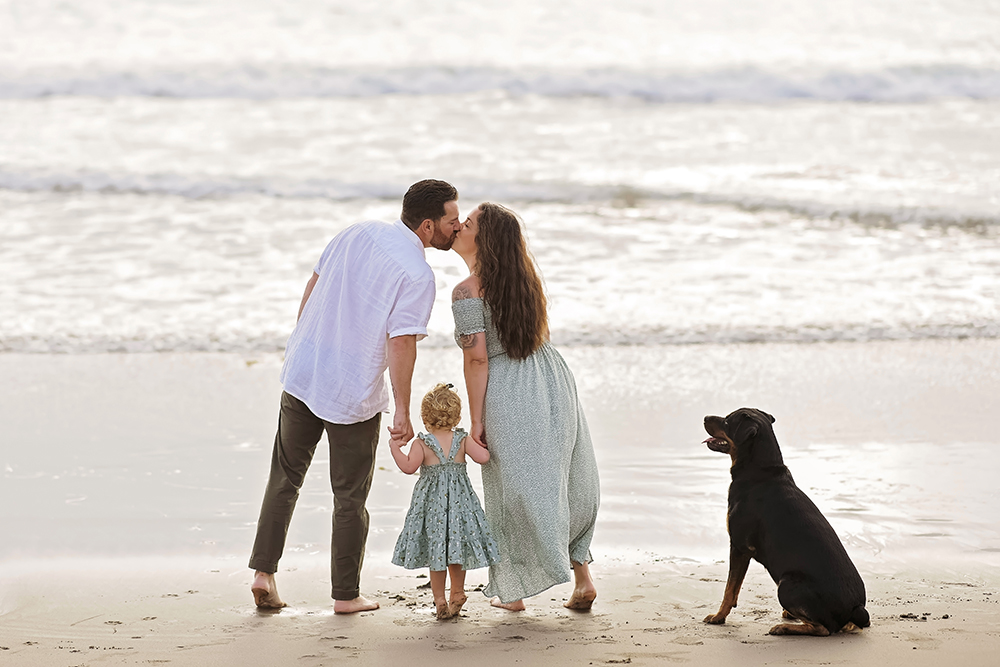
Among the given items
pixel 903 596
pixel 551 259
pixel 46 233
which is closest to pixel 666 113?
pixel 551 259

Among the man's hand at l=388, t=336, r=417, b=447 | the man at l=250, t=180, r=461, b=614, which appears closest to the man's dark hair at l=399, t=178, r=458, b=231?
the man at l=250, t=180, r=461, b=614

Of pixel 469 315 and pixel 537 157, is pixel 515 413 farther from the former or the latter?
pixel 537 157

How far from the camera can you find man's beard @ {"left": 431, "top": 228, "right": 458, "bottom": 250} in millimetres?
3945

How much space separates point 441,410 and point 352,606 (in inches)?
31.4

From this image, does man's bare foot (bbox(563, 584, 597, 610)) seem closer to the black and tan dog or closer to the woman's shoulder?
the black and tan dog

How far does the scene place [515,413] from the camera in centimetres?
390

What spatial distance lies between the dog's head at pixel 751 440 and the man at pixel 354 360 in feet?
3.84

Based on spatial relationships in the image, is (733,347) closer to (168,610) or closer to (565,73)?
(168,610)

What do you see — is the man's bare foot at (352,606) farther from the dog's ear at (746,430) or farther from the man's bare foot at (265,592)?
the dog's ear at (746,430)

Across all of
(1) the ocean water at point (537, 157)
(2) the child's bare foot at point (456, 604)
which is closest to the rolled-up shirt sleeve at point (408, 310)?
(2) the child's bare foot at point (456, 604)

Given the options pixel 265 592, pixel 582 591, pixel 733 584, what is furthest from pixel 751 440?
pixel 265 592

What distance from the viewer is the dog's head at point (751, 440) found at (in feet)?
11.9

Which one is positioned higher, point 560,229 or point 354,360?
point 560,229

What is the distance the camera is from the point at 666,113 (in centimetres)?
1681
